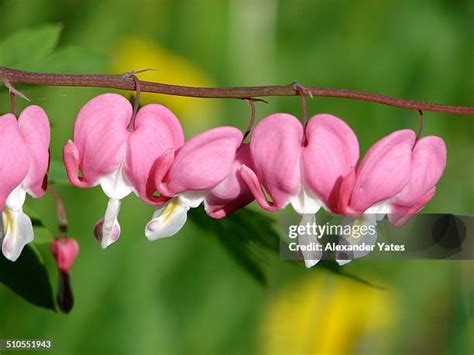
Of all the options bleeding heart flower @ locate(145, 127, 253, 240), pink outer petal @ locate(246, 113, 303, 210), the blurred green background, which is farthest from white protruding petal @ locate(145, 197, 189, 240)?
the blurred green background

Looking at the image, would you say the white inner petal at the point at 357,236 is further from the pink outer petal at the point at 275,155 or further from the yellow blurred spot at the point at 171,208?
the yellow blurred spot at the point at 171,208

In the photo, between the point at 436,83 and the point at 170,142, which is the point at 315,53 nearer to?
the point at 436,83

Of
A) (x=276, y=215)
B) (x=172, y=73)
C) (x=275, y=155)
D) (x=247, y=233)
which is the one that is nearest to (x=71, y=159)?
(x=275, y=155)

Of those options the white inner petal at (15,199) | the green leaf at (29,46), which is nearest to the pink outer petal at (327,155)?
the white inner petal at (15,199)

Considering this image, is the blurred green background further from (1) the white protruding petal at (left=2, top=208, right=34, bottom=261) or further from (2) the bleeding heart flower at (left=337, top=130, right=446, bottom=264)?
(2) the bleeding heart flower at (left=337, top=130, right=446, bottom=264)

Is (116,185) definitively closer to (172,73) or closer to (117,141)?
(117,141)
